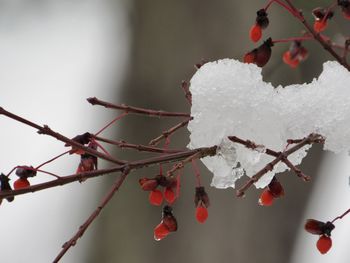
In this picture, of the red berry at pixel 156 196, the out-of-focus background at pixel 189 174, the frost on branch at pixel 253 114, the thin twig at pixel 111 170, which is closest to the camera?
the thin twig at pixel 111 170

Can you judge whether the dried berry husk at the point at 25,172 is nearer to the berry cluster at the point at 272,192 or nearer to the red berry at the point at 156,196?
the red berry at the point at 156,196

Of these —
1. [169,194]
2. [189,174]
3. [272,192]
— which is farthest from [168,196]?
[189,174]

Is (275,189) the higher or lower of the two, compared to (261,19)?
lower

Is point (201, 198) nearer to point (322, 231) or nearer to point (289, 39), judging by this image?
point (322, 231)

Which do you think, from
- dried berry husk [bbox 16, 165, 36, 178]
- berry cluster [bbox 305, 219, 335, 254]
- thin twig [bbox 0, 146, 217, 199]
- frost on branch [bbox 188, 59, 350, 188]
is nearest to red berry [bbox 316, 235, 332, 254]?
berry cluster [bbox 305, 219, 335, 254]

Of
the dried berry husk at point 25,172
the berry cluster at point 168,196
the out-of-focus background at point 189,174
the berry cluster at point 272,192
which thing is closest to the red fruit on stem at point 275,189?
the berry cluster at point 272,192

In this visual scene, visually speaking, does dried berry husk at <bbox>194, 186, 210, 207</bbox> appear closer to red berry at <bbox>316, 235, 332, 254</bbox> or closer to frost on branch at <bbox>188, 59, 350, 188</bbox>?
frost on branch at <bbox>188, 59, 350, 188</bbox>

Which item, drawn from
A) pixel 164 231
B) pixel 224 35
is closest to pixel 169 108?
pixel 224 35

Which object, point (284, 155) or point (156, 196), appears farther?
point (156, 196)
